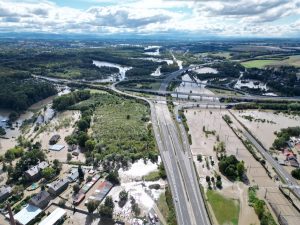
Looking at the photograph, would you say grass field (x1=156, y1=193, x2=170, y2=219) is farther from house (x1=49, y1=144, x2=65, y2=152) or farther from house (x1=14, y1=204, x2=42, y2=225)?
house (x1=49, y1=144, x2=65, y2=152)

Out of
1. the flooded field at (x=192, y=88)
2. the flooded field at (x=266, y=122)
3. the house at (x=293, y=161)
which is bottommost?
the flooded field at (x=192, y=88)

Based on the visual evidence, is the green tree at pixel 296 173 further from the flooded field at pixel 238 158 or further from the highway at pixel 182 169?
the highway at pixel 182 169

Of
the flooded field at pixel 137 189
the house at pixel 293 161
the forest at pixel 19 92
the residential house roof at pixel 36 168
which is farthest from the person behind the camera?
the forest at pixel 19 92

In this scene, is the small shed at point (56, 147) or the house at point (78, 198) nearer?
the house at point (78, 198)

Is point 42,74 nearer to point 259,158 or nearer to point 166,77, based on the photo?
point 166,77

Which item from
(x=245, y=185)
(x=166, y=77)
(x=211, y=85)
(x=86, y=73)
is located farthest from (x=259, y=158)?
(x=86, y=73)

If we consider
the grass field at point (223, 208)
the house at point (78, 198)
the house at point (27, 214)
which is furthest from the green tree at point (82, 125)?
the grass field at point (223, 208)

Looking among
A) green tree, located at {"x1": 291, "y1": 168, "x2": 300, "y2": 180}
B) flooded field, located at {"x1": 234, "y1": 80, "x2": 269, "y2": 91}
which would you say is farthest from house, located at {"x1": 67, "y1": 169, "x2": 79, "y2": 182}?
flooded field, located at {"x1": 234, "y1": 80, "x2": 269, "y2": 91}
